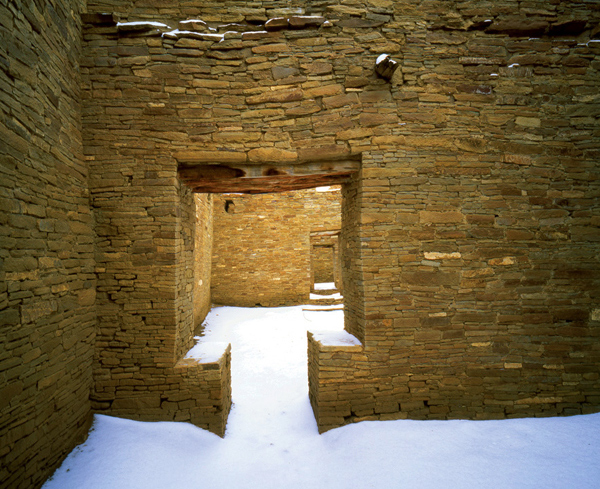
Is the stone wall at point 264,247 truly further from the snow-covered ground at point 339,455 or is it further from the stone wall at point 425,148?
the stone wall at point 425,148

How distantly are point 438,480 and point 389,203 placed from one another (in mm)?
3089

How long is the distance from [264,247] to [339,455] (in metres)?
8.07

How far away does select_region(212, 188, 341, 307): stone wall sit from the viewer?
10703 mm

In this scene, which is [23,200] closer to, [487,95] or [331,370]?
[331,370]

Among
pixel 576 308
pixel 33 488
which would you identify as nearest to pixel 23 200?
pixel 33 488

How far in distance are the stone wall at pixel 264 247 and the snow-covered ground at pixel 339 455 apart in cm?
660

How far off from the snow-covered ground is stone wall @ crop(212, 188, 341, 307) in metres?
6.60

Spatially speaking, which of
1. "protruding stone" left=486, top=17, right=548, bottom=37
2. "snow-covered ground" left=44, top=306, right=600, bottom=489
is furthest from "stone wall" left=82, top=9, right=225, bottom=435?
"protruding stone" left=486, top=17, right=548, bottom=37

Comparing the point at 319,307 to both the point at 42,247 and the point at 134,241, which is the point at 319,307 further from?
the point at 42,247

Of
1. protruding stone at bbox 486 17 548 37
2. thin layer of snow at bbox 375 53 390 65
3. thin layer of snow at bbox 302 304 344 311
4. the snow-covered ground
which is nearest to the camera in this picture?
the snow-covered ground

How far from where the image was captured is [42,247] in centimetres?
278

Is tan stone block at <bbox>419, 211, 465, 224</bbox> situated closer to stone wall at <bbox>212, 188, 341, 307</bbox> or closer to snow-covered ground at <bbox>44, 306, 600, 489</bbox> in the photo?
snow-covered ground at <bbox>44, 306, 600, 489</bbox>

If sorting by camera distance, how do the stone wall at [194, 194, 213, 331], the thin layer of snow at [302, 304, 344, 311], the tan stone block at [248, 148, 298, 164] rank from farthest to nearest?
the thin layer of snow at [302, 304, 344, 311] → the stone wall at [194, 194, 213, 331] → the tan stone block at [248, 148, 298, 164]

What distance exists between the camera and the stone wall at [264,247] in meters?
10.7
